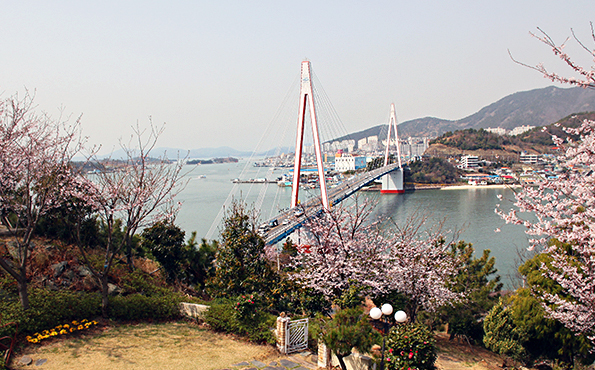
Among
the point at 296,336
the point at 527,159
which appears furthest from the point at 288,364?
the point at 527,159

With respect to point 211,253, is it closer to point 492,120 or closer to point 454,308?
point 454,308

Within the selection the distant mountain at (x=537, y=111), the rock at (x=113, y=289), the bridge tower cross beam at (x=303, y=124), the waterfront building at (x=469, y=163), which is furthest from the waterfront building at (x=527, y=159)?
the distant mountain at (x=537, y=111)

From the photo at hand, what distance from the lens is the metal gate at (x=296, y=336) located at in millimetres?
4467

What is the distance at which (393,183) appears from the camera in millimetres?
41812

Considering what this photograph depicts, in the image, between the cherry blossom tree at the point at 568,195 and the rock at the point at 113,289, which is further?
the rock at the point at 113,289

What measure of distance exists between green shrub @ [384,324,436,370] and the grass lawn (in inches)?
54.0

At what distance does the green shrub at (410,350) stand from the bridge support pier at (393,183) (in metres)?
38.6

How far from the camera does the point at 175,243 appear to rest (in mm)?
7227

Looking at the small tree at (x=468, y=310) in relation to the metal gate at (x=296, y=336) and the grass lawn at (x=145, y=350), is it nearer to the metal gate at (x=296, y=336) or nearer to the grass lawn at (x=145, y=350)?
the metal gate at (x=296, y=336)

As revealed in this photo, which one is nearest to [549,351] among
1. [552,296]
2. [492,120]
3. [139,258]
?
[552,296]

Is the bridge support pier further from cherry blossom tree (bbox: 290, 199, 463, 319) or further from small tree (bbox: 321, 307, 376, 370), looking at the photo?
small tree (bbox: 321, 307, 376, 370)

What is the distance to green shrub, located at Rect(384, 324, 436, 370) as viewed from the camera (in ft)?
12.0

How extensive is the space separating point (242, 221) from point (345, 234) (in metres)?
1.63

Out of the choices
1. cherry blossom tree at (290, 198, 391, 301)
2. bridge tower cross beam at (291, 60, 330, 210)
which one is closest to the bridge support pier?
bridge tower cross beam at (291, 60, 330, 210)
